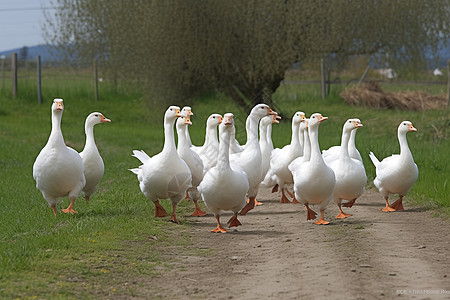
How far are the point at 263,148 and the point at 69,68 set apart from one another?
22997 millimetres

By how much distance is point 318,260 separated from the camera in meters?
7.55

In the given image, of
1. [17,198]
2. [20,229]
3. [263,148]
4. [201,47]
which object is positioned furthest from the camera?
[201,47]

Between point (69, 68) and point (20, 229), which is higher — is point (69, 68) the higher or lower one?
the higher one

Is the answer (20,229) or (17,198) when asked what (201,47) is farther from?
(20,229)

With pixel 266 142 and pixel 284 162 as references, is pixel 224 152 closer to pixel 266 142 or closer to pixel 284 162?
pixel 284 162

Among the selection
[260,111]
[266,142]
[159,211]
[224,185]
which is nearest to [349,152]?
[266,142]

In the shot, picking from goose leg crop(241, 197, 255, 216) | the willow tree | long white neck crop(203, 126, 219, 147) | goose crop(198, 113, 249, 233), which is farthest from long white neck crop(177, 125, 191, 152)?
the willow tree

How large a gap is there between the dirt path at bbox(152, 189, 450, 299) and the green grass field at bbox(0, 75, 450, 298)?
51 cm

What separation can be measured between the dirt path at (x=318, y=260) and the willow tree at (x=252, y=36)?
14.7 metres

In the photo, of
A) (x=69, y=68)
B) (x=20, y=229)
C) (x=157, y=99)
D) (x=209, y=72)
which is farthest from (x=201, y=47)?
(x=20, y=229)

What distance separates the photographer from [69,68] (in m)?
34.5

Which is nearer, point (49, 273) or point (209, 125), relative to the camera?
point (49, 273)

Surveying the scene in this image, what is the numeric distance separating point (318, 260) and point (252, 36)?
1860 centimetres

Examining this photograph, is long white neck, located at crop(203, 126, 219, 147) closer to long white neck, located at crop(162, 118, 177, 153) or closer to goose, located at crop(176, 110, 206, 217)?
goose, located at crop(176, 110, 206, 217)
